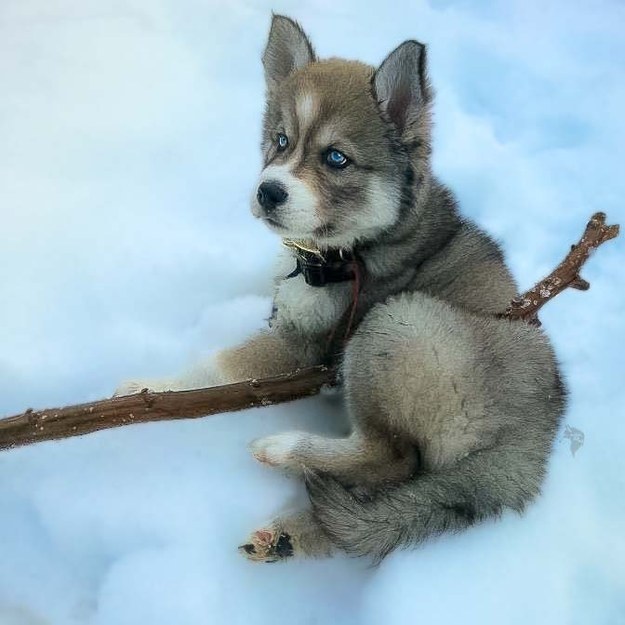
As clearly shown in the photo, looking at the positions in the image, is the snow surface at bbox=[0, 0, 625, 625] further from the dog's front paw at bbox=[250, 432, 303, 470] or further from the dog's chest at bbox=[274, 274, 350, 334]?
the dog's chest at bbox=[274, 274, 350, 334]

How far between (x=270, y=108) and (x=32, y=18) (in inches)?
79.7

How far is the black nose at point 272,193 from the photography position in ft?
7.60

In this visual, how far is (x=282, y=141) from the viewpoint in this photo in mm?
2580

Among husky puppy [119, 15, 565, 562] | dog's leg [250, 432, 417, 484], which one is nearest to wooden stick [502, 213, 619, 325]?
husky puppy [119, 15, 565, 562]

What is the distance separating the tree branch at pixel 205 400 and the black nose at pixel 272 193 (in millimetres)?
592

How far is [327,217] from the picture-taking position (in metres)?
2.44

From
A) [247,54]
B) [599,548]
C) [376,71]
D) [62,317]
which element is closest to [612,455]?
[599,548]

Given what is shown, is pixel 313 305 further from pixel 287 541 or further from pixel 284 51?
pixel 284 51

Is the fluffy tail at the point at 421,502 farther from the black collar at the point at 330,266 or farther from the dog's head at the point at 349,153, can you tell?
the dog's head at the point at 349,153

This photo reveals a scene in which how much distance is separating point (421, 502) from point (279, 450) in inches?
19.1

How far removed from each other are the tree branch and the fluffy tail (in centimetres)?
39

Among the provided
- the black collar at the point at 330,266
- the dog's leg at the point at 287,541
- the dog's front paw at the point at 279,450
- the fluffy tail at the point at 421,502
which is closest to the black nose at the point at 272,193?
the black collar at the point at 330,266

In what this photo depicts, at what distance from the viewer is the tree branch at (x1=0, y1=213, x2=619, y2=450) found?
2197 millimetres

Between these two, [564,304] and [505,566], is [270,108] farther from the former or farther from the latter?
[505,566]
